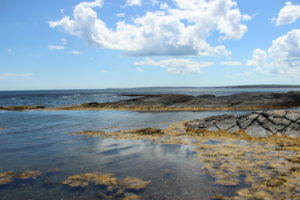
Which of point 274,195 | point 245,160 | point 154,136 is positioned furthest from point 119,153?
point 274,195

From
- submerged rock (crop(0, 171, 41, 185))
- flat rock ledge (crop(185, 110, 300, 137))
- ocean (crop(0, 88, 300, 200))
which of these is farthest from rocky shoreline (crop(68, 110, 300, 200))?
submerged rock (crop(0, 171, 41, 185))

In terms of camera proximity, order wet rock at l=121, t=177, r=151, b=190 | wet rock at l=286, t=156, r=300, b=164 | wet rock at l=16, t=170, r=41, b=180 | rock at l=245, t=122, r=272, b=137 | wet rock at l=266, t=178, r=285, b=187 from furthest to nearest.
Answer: rock at l=245, t=122, r=272, b=137, wet rock at l=286, t=156, r=300, b=164, wet rock at l=16, t=170, r=41, b=180, wet rock at l=121, t=177, r=151, b=190, wet rock at l=266, t=178, r=285, b=187

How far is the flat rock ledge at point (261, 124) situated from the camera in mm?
16062

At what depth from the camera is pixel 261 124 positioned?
57.0ft

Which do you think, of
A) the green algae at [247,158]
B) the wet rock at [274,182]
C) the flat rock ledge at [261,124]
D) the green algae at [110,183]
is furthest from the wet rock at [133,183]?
the flat rock ledge at [261,124]

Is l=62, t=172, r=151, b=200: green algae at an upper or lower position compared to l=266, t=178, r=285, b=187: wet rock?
lower

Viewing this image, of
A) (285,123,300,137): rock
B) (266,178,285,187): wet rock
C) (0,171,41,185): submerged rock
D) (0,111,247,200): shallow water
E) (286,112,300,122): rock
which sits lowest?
(0,111,247,200): shallow water

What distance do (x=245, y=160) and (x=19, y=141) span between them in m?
15.5

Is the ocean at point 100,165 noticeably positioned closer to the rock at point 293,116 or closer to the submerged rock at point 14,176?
the submerged rock at point 14,176

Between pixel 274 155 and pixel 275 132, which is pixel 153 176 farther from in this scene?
pixel 275 132

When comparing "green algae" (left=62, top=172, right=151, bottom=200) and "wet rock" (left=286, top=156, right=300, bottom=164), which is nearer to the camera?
"green algae" (left=62, top=172, right=151, bottom=200)

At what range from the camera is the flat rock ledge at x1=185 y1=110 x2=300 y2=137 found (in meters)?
16.1

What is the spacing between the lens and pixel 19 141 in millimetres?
15820

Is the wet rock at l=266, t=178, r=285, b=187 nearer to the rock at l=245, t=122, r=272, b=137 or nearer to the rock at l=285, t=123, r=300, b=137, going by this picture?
the rock at l=245, t=122, r=272, b=137
